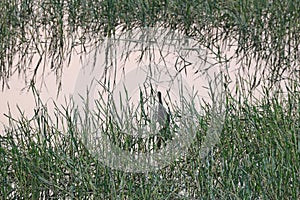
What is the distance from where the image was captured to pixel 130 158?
2531 mm

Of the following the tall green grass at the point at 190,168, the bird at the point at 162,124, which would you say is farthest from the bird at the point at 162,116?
the tall green grass at the point at 190,168

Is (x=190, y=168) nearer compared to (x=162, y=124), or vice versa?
(x=190, y=168)

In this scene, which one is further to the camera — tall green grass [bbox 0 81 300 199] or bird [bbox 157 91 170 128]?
bird [bbox 157 91 170 128]

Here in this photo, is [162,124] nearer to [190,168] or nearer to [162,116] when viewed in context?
[162,116]

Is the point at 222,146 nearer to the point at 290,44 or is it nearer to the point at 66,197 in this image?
the point at 66,197

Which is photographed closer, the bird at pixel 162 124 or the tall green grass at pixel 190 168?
the tall green grass at pixel 190 168

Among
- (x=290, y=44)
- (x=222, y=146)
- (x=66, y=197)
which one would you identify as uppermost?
(x=290, y=44)

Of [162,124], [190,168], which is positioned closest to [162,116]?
[162,124]

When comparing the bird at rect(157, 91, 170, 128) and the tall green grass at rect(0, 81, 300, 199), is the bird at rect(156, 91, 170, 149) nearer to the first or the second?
the bird at rect(157, 91, 170, 128)

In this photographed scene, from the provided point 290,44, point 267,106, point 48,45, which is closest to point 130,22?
point 48,45

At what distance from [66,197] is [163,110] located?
1.91 ft

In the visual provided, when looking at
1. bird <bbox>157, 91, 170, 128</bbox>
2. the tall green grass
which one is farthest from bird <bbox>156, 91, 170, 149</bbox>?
the tall green grass

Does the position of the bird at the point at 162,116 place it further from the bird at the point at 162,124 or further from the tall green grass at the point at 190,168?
the tall green grass at the point at 190,168

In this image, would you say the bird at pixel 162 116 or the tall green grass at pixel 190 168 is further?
the bird at pixel 162 116
